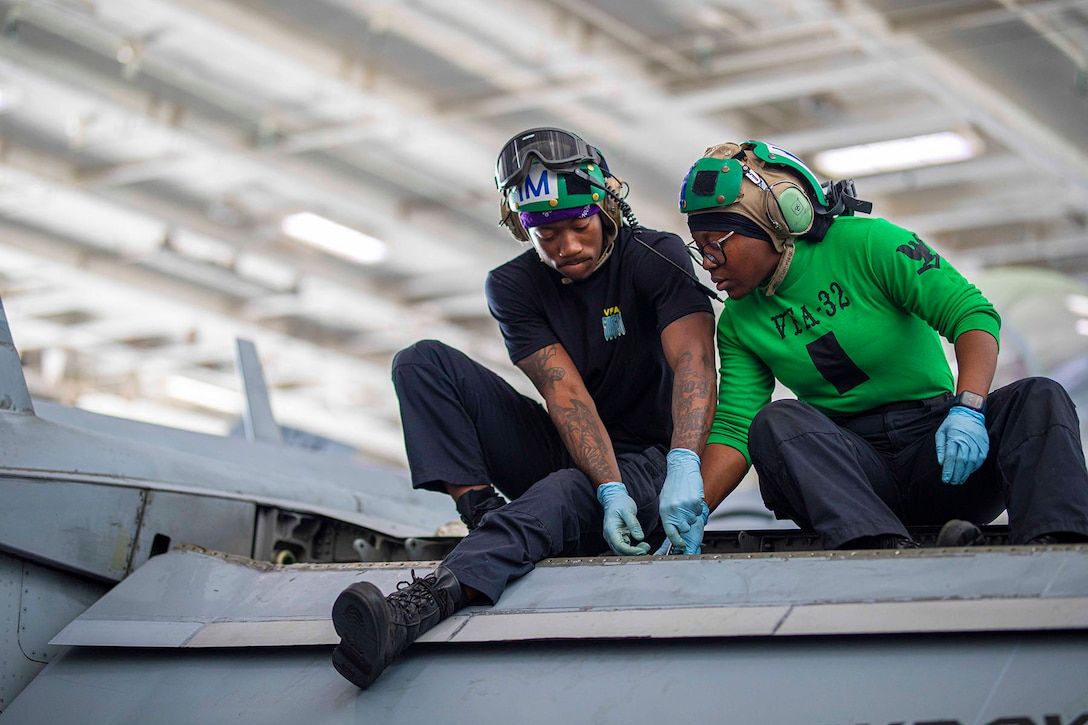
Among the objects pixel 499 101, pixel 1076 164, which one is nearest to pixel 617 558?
pixel 499 101

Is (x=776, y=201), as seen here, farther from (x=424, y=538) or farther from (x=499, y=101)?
(x=499, y=101)

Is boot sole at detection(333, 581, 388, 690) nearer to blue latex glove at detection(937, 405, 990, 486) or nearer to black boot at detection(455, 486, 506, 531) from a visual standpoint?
black boot at detection(455, 486, 506, 531)

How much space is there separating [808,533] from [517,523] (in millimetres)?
706

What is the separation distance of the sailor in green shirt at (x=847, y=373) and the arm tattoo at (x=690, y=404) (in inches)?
2.8

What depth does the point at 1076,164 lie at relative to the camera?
8875mm

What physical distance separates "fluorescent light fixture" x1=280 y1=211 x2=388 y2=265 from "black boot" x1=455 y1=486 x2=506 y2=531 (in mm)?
8332

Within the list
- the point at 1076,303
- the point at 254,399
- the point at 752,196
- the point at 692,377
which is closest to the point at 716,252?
the point at 752,196

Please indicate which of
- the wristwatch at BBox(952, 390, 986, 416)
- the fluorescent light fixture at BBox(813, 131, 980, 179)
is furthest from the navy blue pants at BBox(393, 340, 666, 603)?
the fluorescent light fixture at BBox(813, 131, 980, 179)

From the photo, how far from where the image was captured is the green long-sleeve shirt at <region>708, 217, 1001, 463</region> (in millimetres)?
2535

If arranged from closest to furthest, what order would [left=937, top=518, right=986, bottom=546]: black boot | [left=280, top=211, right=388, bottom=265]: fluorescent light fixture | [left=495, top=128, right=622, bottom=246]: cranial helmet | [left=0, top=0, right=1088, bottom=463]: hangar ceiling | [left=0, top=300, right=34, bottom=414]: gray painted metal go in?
[left=937, top=518, right=986, bottom=546]: black boot, [left=495, top=128, right=622, bottom=246]: cranial helmet, [left=0, top=300, right=34, bottom=414]: gray painted metal, [left=0, top=0, right=1088, bottom=463]: hangar ceiling, [left=280, top=211, right=388, bottom=265]: fluorescent light fixture

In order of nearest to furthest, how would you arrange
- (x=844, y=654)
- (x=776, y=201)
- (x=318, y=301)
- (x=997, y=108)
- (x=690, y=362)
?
(x=844, y=654) → (x=776, y=201) → (x=690, y=362) → (x=997, y=108) → (x=318, y=301)

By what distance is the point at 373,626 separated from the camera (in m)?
2.13

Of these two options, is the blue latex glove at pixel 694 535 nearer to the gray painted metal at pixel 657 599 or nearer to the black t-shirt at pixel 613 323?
the gray painted metal at pixel 657 599

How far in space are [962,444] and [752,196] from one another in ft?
2.44
